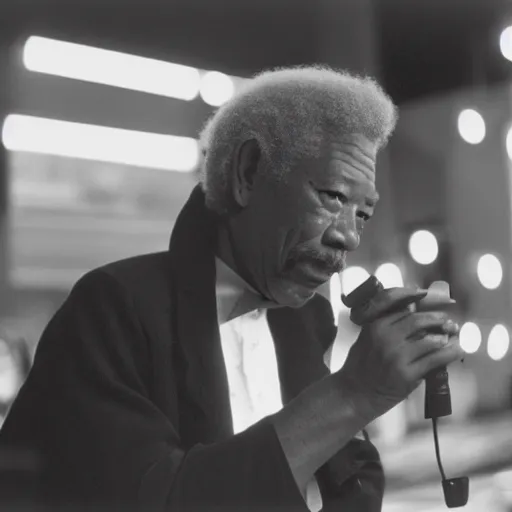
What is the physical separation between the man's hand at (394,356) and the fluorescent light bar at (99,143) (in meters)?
0.27

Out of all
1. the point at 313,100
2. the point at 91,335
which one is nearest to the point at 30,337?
the point at 91,335

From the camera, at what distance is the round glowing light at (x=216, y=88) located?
2.38 ft

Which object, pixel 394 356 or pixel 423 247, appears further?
pixel 423 247

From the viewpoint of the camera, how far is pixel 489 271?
1.06m

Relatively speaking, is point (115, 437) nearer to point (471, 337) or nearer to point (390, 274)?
point (390, 274)

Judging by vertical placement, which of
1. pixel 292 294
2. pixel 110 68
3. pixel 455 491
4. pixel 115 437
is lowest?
pixel 455 491

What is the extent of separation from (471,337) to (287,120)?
17.1 inches

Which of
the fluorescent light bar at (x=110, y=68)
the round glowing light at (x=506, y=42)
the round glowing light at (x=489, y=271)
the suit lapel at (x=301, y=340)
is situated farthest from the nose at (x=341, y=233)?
the round glowing light at (x=506, y=42)

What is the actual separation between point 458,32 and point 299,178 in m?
0.47

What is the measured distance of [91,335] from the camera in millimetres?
625

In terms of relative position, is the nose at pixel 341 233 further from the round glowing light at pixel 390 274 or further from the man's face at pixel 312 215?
the round glowing light at pixel 390 274

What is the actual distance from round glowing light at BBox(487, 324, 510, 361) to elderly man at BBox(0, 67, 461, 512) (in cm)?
32

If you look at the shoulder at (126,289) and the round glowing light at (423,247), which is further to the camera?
the round glowing light at (423,247)

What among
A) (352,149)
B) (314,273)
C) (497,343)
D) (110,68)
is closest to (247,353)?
(314,273)
